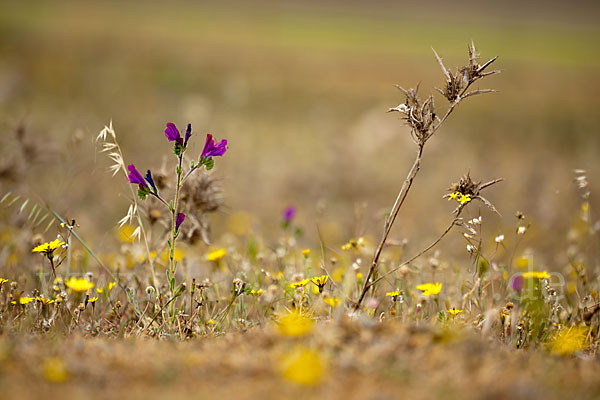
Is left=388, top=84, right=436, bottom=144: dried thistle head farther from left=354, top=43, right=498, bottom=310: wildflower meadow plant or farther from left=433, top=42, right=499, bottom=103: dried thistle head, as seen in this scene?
left=433, top=42, right=499, bottom=103: dried thistle head

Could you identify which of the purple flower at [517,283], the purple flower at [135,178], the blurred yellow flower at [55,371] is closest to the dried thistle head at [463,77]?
the purple flower at [517,283]

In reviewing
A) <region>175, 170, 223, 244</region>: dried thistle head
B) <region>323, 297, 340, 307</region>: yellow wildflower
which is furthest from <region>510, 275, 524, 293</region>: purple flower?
<region>175, 170, 223, 244</region>: dried thistle head

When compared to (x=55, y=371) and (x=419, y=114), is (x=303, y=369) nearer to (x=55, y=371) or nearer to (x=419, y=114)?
(x=55, y=371)

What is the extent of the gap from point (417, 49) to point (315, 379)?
116ft

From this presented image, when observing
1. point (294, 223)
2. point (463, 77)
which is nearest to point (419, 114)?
point (463, 77)

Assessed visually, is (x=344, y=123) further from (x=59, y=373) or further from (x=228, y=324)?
(x=59, y=373)

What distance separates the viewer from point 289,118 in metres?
16.8

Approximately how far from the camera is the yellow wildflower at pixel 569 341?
8.29 ft

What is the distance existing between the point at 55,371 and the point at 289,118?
15342 mm

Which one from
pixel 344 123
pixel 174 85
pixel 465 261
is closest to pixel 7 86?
pixel 174 85

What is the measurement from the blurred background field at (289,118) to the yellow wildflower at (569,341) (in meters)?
1.14


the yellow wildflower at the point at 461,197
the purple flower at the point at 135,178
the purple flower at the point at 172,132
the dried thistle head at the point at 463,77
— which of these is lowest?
the purple flower at the point at 135,178

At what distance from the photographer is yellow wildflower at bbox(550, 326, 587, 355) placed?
2527mm

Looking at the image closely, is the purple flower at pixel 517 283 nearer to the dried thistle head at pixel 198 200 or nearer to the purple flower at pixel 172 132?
the dried thistle head at pixel 198 200
